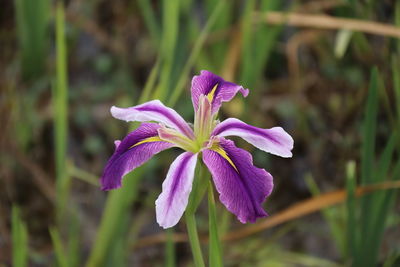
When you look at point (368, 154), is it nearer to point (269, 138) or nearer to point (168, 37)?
point (269, 138)

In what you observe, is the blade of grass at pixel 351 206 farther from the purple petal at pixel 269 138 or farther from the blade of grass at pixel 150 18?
the blade of grass at pixel 150 18

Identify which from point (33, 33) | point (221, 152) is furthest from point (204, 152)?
point (33, 33)

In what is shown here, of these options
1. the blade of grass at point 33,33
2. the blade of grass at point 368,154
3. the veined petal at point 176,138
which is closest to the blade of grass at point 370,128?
the blade of grass at point 368,154

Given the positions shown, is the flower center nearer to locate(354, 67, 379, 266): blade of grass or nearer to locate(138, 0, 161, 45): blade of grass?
Answer: locate(354, 67, 379, 266): blade of grass

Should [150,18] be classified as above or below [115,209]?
above

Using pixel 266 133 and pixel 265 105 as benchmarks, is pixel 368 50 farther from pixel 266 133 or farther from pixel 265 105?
pixel 266 133
